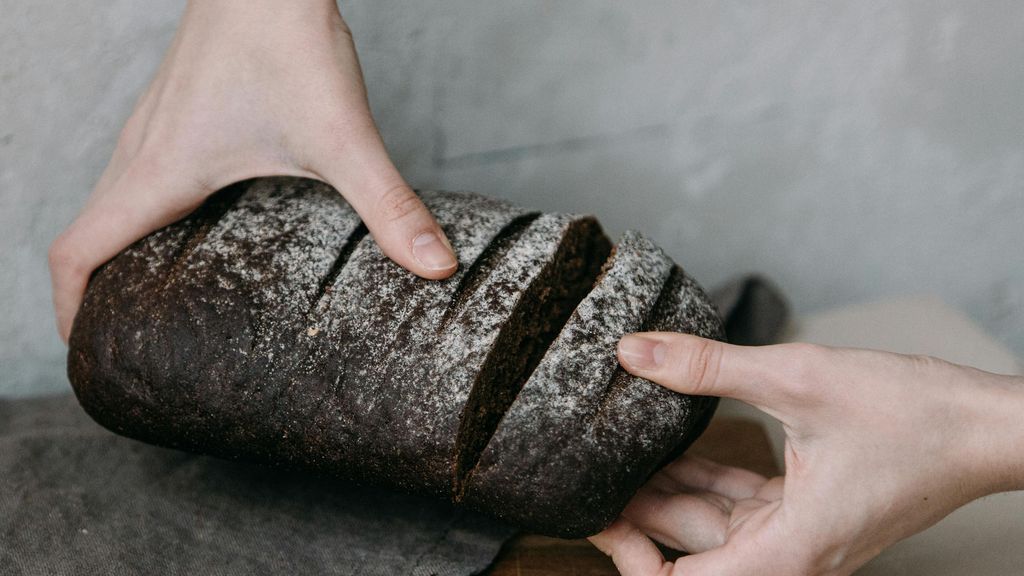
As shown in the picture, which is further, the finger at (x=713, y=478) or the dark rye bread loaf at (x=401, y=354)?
the finger at (x=713, y=478)

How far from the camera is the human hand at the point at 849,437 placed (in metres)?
1.38

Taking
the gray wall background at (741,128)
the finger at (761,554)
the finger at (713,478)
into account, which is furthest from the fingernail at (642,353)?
the gray wall background at (741,128)

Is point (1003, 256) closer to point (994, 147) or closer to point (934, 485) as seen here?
point (994, 147)

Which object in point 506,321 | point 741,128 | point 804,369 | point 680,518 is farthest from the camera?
point 741,128

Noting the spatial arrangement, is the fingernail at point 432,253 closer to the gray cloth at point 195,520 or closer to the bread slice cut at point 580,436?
the bread slice cut at point 580,436

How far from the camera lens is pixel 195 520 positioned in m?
1.74

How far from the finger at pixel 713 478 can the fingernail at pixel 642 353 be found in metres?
0.44

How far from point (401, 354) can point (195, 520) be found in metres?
0.63

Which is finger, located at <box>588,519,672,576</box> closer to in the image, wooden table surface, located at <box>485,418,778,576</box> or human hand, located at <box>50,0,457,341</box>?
wooden table surface, located at <box>485,418,778,576</box>

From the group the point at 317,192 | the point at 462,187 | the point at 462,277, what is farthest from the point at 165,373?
the point at 462,187

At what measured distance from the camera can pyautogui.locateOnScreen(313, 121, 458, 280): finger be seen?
1541 mm

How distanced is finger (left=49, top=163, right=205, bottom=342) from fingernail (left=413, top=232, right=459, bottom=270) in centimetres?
53

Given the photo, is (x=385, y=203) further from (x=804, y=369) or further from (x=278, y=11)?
(x=804, y=369)

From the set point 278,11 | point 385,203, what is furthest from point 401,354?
point 278,11
